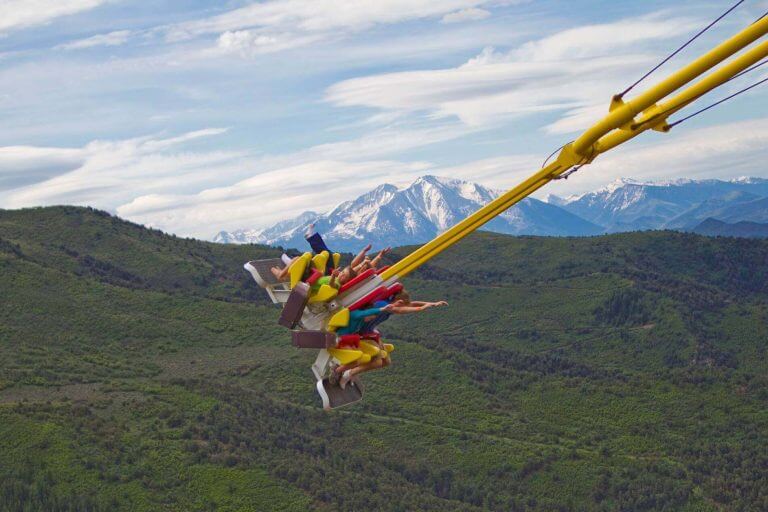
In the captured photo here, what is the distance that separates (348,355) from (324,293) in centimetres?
134

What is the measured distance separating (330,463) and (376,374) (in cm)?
3040

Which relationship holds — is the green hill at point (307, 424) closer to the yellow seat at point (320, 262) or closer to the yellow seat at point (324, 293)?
the yellow seat at point (320, 262)

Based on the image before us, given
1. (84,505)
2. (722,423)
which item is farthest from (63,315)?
(722,423)

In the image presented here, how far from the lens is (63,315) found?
543 feet

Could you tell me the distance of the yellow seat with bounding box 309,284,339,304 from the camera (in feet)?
69.7

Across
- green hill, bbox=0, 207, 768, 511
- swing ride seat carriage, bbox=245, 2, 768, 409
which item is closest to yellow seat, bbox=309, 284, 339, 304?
swing ride seat carriage, bbox=245, 2, 768, 409

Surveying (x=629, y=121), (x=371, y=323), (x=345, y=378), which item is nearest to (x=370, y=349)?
(x=371, y=323)

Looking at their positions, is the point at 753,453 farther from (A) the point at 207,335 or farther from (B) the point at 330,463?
(A) the point at 207,335

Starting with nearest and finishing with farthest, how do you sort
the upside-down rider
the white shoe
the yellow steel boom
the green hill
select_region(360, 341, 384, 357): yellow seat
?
the yellow steel boom, the upside-down rider, the white shoe, select_region(360, 341, 384, 357): yellow seat, the green hill

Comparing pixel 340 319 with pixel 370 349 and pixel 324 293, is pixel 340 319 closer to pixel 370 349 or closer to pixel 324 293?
pixel 324 293

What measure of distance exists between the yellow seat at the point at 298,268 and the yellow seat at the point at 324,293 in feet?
1.55

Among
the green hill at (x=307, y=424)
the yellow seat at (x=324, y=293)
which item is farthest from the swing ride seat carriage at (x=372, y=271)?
the green hill at (x=307, y=424)

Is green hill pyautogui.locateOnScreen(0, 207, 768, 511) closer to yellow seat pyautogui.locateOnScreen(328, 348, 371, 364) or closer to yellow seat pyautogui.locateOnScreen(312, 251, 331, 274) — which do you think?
Result: yellow seat pyautogui.locateOnScreen(328, 348, 371, 364)

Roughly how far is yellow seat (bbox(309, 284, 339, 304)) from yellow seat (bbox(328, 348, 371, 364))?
107 centimetres
